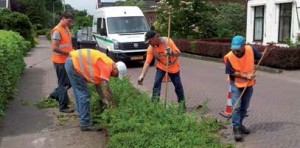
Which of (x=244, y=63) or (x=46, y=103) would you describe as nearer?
(x=244, y=63)

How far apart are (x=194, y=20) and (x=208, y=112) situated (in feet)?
71.3

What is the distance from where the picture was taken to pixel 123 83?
27.3 feet

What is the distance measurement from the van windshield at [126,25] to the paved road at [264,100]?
8.00ft

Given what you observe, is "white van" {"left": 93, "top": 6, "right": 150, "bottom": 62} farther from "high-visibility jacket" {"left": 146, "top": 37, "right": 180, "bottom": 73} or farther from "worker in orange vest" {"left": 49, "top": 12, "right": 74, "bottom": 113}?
"high-visibility jacket" {"left": 146, "top": 37, "right": 180, "bottom": 73}

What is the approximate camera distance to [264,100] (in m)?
11.0

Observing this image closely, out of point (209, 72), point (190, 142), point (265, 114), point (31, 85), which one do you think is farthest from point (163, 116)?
point (209, 72)

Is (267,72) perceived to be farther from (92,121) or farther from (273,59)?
(92,121)

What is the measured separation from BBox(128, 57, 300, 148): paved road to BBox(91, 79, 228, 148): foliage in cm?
121

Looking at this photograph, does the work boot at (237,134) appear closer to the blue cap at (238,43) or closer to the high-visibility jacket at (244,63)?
the high-visibility jacket at (244,63)

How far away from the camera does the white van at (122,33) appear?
19.6 metres

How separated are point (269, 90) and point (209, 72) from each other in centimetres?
513

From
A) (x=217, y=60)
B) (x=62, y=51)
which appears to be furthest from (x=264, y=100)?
(x=217, y=60)

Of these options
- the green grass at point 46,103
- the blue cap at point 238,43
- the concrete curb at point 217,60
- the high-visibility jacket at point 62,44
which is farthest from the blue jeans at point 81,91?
the concrete curb at point 217,60

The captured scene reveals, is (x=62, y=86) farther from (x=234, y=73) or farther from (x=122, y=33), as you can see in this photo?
(x=122, y=33)
